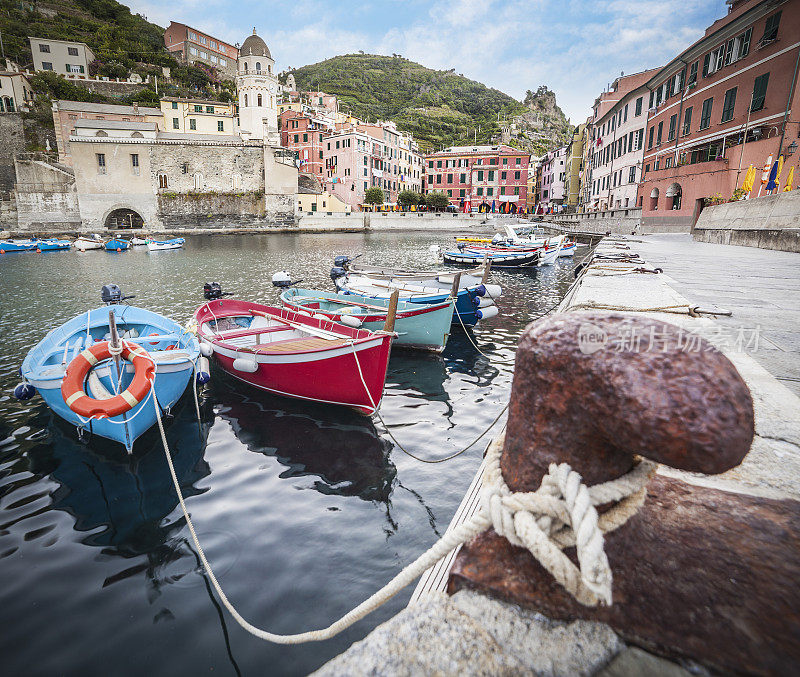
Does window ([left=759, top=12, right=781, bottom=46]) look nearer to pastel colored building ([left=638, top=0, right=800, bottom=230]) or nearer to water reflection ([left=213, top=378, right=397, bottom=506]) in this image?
pastel colored building ([left=638, top=0, right=800, bottom=230])

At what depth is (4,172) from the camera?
4869 cm

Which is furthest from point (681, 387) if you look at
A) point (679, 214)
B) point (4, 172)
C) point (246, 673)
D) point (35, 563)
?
point (4, 172)

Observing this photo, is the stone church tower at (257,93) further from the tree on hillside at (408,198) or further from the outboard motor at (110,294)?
the outboard motor at (110,294)

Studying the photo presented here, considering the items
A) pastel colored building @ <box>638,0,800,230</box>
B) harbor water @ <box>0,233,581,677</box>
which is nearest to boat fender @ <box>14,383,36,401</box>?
harbor water @ <box>0,233,581,677</box>

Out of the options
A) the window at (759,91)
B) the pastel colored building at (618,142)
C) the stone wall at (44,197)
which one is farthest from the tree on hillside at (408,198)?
the window at (759,91)

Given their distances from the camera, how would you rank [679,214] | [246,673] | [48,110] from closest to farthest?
[246,673] → [679,214] → [48,110]

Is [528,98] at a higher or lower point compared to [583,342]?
higher

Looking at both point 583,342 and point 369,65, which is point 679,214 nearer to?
point 583,342

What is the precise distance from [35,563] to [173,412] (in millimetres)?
3241

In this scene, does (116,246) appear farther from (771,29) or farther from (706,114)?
(771,29)

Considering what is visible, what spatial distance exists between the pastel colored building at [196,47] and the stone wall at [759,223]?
89.1 meters

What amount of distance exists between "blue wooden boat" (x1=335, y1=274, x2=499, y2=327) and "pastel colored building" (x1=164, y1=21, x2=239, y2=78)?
286ft

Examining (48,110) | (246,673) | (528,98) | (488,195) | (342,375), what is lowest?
(246,673)

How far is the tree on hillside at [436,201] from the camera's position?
221 feet
